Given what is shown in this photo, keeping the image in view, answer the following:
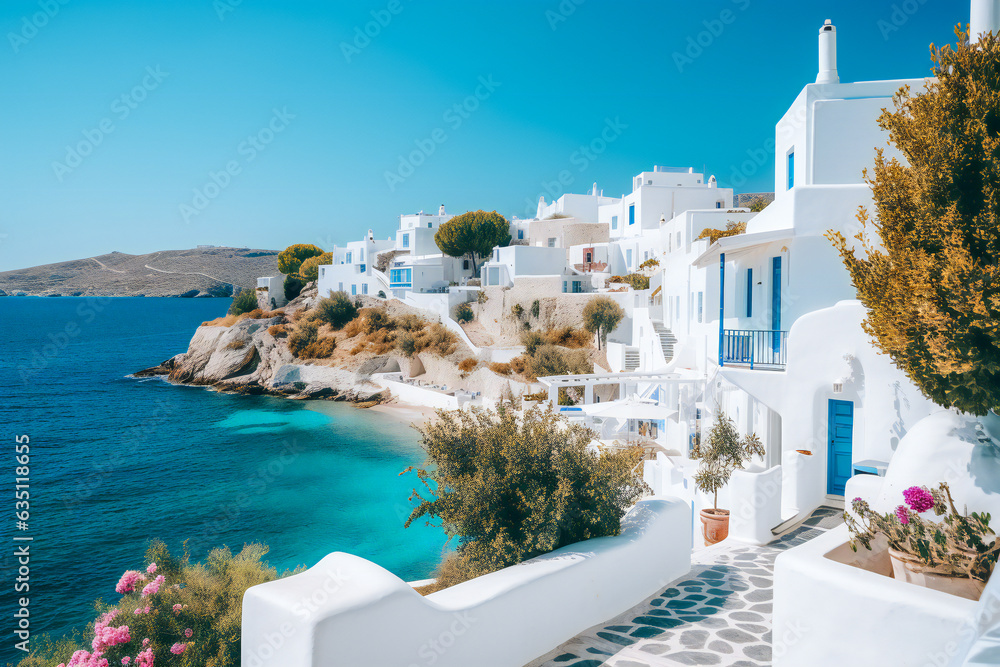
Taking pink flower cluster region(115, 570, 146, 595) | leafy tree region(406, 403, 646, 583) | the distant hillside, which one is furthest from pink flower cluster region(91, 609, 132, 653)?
the distant hillside

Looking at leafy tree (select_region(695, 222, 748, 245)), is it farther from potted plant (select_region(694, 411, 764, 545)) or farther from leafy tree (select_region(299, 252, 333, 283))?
leafy tree (select_region(299, 252, 333, 283))

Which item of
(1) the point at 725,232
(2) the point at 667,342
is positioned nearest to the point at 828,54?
(1) the point at 725,232

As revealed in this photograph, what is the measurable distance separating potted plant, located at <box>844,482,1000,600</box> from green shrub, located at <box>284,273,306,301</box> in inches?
2949

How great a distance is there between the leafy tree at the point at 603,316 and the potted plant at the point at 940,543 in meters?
38.9

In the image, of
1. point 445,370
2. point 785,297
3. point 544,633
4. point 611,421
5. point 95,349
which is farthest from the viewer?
point 95,349

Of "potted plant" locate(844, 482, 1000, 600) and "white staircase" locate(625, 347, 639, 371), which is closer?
"potted plant" locate(844, 482, 1000, 600)

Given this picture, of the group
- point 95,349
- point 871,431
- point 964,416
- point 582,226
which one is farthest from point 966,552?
point 95,349

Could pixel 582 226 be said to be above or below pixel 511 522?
above

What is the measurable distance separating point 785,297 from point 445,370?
3541 centimetres

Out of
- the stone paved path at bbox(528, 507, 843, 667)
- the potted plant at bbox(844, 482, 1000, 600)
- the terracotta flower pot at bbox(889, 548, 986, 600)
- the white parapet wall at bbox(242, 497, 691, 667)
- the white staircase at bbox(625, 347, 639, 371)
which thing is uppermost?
the white staircase at bbox(625, 347, 639, 371)

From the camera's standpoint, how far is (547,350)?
40.9m

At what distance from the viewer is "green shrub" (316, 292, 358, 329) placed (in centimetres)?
5888

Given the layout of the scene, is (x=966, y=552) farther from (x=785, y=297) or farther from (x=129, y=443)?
(x=129, y=443)

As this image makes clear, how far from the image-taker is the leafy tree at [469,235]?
61.5 meters
